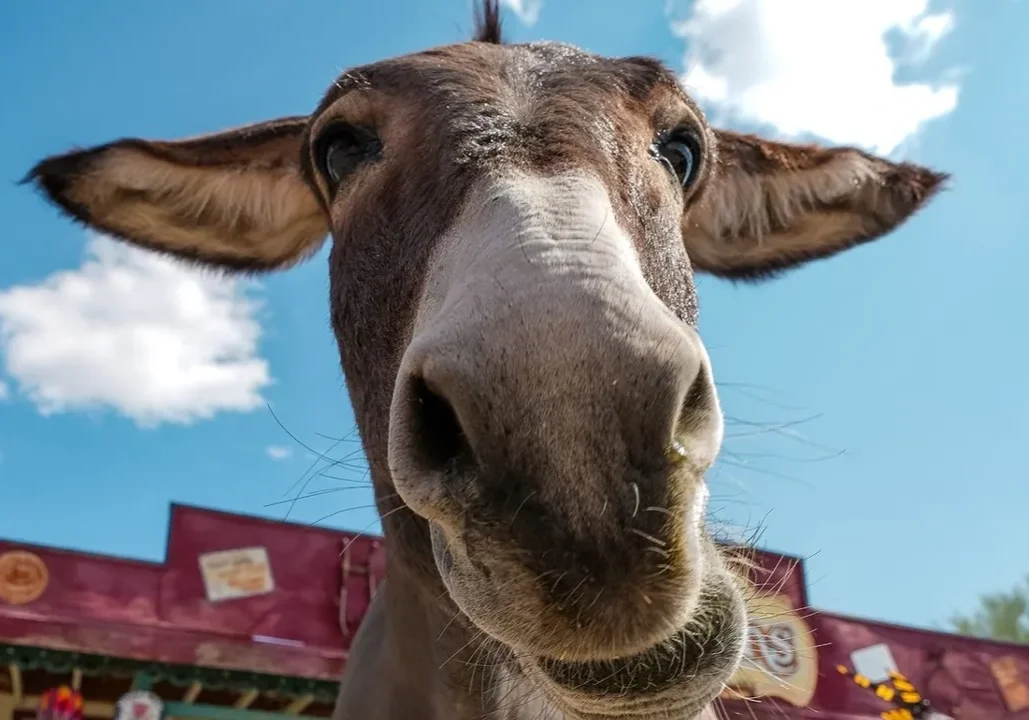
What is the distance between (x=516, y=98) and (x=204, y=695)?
30.1 ft

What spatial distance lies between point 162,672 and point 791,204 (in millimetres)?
7918

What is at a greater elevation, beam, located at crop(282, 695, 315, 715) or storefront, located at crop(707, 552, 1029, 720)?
beam, located at crop(282, 695, 315, 715)

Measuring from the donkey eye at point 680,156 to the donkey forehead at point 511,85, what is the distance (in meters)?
0.11

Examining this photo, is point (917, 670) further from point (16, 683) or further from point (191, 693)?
point (16, 683)

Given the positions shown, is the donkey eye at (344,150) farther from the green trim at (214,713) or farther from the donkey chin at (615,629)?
A: the green trim at (214,713)

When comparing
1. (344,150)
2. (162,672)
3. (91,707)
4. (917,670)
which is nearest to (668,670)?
(344,150)

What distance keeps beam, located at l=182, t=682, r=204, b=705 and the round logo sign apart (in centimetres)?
196

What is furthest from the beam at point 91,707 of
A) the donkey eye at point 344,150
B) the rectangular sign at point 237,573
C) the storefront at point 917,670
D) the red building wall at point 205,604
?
the storefront at point 917,670

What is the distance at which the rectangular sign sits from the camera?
357 inches

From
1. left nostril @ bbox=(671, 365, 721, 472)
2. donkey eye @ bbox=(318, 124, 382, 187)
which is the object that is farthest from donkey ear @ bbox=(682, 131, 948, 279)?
left nostril @ bbox=(671, 365, 721, 472)

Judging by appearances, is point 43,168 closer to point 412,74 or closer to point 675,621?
point 412,74

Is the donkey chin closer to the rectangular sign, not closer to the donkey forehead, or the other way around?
the donkey forehead

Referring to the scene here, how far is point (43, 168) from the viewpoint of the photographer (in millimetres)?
3537

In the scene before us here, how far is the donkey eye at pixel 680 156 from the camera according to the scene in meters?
2.55
